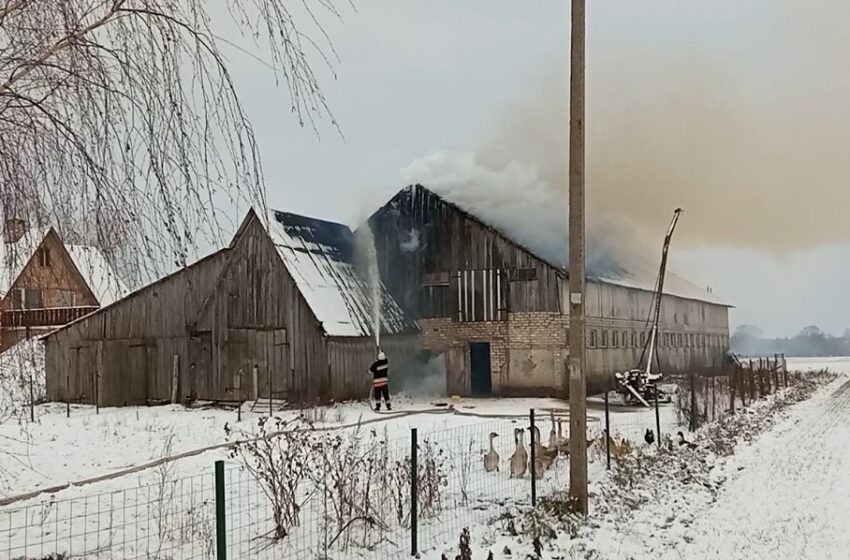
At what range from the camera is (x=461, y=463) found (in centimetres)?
1097

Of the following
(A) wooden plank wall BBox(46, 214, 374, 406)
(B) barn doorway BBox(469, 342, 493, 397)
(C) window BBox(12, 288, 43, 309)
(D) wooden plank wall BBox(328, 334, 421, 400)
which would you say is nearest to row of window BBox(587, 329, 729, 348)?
(B) barn doorway BBox(469, 342, 493, 397)

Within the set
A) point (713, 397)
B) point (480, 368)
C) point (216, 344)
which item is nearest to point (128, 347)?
point (216, 344)

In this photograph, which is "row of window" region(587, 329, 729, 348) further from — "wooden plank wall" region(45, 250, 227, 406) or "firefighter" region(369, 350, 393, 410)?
"wooden plank wall" region(45, 250, 227, 406)

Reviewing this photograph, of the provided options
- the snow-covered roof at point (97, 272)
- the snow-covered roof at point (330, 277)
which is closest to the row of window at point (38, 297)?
the snow-covered roof at point (97, 272)

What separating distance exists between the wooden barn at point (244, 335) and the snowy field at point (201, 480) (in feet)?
9.92

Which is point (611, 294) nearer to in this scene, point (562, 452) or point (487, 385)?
point (487, 385)

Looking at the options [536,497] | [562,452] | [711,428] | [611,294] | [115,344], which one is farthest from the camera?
[611,294]

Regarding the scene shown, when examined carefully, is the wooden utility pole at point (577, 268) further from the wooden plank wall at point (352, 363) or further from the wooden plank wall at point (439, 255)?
the wooden plank wall at point (439, 255)

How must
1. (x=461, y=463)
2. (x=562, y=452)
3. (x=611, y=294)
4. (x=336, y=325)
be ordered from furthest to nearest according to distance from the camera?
1. (x=611, y=294)
2. (x=336, y=325)
3. (x=562, y=452)
4. (x=461, y=463)

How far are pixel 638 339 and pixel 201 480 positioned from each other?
940 inches

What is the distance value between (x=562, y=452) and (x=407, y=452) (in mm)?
2397

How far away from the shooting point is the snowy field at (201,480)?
723 centimetres

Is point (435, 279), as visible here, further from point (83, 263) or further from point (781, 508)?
point (83, 263)

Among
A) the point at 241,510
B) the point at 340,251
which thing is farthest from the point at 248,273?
the point at 241,510
